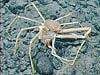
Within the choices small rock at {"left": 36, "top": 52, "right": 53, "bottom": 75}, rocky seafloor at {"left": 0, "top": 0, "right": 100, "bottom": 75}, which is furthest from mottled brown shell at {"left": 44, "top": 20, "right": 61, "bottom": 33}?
small rock at {"left": 36, "top": 52, "right": 53, "bottom": 75}

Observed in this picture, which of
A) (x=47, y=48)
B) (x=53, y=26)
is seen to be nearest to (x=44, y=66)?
(x=47, y=48)

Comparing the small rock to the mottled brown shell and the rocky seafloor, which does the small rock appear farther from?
the mottled brown shell

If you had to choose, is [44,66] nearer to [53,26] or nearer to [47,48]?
[47,48]

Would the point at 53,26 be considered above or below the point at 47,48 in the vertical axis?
above

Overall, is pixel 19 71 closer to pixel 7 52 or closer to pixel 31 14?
pixel 7 52

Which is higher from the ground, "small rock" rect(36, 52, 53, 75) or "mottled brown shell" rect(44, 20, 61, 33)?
"mottled brown shell" rect(44, 20, 61, 33)

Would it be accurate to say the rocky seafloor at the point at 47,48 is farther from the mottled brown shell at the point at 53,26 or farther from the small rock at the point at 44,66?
the mottled brown shell at the point at 53,26

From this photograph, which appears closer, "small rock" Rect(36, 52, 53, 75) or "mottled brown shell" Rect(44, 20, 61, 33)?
"small rock" Rect(36, 52, 53, 75)

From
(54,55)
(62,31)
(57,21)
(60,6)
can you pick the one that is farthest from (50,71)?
(60,6)

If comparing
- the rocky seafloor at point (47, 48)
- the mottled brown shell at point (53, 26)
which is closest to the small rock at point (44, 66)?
the rocky seafloor at point (47, 48)
